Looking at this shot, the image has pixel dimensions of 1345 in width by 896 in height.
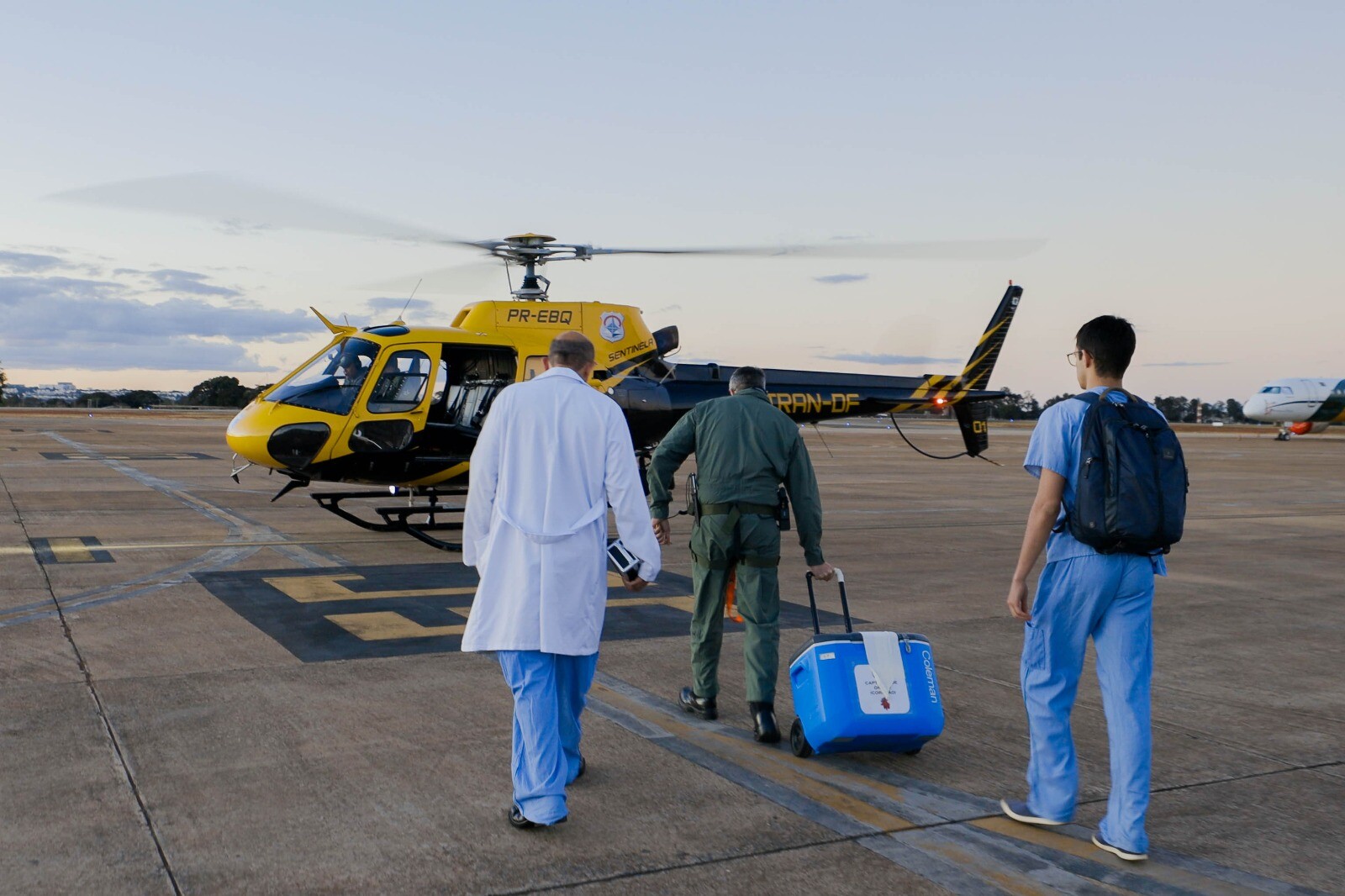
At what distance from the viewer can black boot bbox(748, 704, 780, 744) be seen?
199 inches

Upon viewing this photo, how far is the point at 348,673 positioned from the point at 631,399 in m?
7.33

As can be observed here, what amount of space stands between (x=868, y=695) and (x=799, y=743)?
0.44m

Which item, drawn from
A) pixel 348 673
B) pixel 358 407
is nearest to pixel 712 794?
pixel 348 673

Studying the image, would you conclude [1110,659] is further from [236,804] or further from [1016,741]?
[236,804]

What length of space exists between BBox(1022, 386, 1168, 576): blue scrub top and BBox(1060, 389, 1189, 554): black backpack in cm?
5

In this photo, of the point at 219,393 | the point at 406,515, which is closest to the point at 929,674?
the point at 406,515

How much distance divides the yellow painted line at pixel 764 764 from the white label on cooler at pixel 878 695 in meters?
0.39

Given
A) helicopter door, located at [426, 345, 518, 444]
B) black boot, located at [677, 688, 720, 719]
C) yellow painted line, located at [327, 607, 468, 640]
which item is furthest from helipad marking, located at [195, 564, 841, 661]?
helicopter door, located at [426, 345, 518, 444]

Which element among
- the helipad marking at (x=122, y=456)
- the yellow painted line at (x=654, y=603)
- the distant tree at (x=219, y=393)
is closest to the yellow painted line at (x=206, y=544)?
the yellow painted line at (x=654, y=603)

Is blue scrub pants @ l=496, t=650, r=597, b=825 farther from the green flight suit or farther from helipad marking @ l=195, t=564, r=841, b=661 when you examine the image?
helipad marking @ l=195, t=564, r=841, b=661

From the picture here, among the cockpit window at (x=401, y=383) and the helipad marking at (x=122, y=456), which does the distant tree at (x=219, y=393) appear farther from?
the cockpit window at (x=401, y=383)

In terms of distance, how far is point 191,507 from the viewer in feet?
48.3

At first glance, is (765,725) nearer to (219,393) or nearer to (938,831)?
(938,831)

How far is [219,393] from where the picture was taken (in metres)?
109
